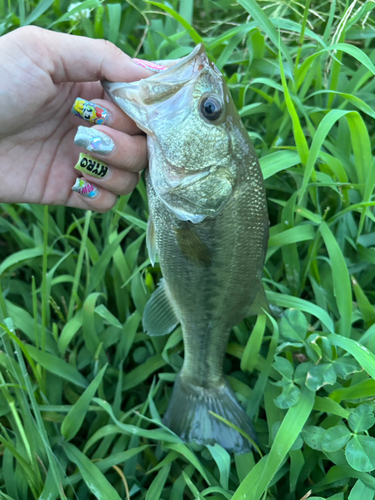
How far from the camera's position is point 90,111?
145cm

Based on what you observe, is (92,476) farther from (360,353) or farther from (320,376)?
(360,353)

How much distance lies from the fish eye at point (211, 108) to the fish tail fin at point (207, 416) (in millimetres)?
1106

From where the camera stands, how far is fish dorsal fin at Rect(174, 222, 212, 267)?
4.69 feet

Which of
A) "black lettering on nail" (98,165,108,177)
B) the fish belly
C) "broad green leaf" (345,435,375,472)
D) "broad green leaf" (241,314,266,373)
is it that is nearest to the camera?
"broad green leaf" (345,435,375,472)

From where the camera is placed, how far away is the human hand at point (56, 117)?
1443mm

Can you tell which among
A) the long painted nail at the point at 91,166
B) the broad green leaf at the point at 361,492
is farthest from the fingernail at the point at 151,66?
the broad green leaf at the point at 361,492

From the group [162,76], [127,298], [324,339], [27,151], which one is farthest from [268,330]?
[27,151]

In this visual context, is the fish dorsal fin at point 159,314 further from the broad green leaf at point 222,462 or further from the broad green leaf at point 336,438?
the broad green leaf at point 336,438

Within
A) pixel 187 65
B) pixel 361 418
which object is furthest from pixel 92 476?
pixel 187 65

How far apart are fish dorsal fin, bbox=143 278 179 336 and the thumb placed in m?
0.84

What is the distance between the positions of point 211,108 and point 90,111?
1.47ft

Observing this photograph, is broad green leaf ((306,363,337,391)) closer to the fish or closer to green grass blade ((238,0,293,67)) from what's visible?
the fish

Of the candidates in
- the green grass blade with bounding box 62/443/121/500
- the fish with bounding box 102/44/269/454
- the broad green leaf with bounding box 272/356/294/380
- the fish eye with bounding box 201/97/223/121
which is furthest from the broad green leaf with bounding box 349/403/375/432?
the fish eye with bounding box 201/97/223/121

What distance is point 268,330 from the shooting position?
1872 millimetres
